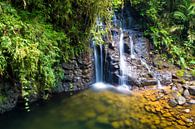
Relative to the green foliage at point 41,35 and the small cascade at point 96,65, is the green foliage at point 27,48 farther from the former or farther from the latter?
the small cascade at point 96,65

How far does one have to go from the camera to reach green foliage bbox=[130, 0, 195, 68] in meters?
7.59

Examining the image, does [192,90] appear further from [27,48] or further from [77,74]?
[27,48]

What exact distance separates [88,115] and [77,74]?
1223 millimetres

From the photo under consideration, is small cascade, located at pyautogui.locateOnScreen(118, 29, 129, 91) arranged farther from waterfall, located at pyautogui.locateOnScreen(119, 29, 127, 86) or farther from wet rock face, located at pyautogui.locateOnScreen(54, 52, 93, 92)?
wet rock face, located at pyautogui.locateOnScreen(54, 52, 93, 92)

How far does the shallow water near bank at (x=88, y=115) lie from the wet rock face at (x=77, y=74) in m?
0.24

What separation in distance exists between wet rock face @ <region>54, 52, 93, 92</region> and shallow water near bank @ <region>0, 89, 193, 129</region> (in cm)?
24

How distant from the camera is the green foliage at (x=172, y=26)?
759cm

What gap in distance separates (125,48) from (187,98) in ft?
7.39

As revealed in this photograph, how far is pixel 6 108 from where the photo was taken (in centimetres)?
478

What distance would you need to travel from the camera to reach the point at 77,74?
587cm

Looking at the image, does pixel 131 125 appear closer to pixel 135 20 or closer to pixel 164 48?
pixel 164 48

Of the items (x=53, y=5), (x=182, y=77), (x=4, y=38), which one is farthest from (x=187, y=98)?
(x=4, y=38)

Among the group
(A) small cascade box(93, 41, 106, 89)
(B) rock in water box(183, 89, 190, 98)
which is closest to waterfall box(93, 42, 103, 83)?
(A) small cascade box(93, 41, 106, 89)

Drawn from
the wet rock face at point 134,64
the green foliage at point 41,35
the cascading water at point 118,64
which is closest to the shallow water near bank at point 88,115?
the green foliage at point 41,35
